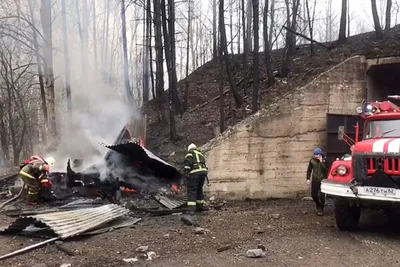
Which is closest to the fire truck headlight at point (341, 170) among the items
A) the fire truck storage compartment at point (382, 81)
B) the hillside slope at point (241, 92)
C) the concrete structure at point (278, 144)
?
the concrete structure at point (278, 144)

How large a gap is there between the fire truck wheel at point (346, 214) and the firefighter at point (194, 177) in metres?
3.40

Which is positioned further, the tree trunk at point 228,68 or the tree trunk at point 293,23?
the tree trunk at point 293,23

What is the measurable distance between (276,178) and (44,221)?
6.41 meters

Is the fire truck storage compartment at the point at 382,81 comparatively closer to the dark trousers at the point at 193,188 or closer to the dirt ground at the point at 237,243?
the dirt ground at the point at 237,243

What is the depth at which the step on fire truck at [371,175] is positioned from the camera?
23.3 ft

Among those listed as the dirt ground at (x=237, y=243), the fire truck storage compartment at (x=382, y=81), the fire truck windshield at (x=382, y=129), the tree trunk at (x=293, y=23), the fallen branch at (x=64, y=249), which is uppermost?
the tree trunk at (x=293, y=23)

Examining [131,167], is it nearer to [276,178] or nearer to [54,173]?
[54,173]

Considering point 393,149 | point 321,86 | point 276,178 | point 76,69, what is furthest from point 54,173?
point 76,69

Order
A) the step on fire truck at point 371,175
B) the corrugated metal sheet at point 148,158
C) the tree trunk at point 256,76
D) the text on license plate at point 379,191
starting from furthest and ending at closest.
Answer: the tree trunk at point 256,76
the corrugated metal sheet at point 148,158
the step on fire truck at point 371,175
the text on license plate at point 379,191

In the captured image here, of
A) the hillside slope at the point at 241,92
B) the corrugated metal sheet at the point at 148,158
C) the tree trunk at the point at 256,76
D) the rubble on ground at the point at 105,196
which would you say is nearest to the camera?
the rubble on ground at the point at 105,196

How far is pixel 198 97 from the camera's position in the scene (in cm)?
2277

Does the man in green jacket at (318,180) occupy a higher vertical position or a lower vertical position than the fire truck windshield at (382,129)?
lower

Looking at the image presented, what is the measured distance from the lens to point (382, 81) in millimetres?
13523

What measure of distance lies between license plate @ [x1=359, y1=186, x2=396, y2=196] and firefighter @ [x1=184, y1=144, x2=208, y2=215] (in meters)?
4.02
